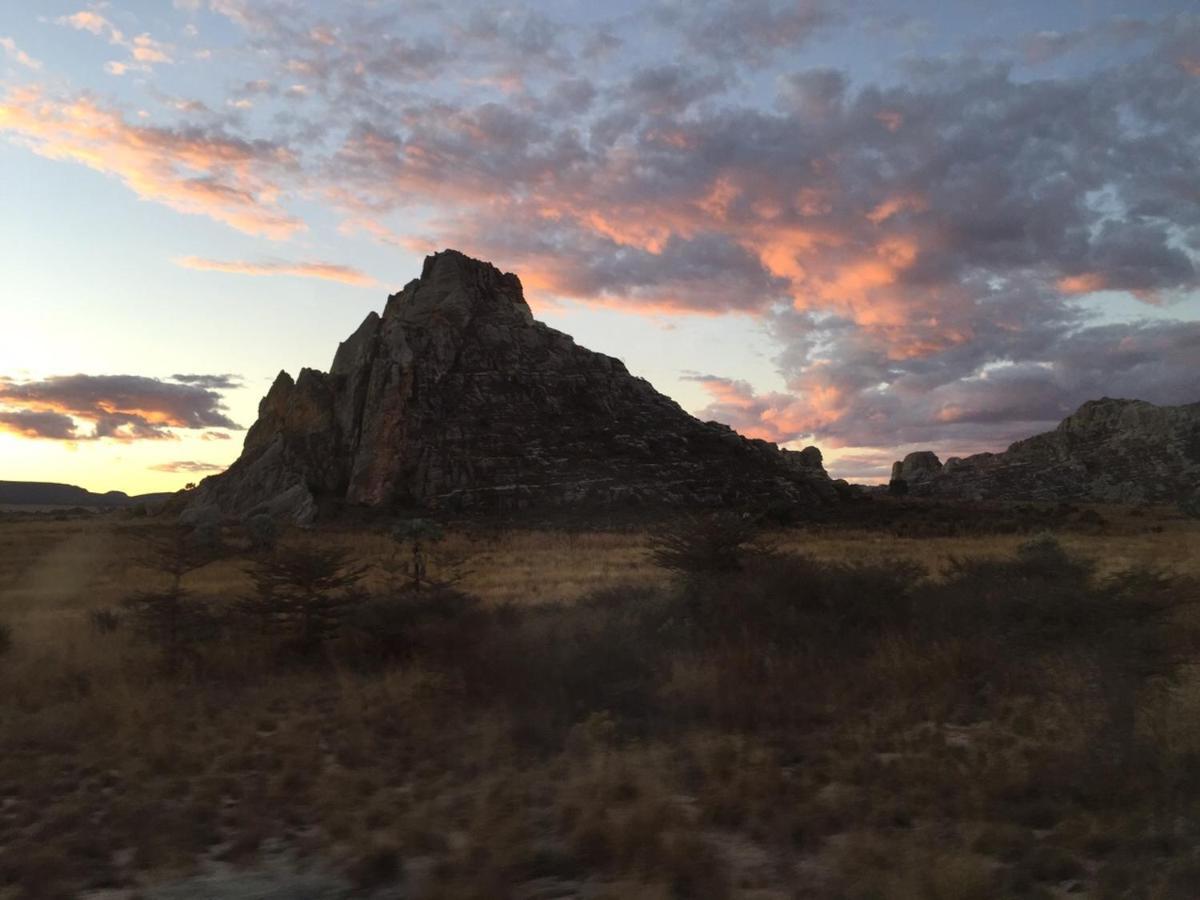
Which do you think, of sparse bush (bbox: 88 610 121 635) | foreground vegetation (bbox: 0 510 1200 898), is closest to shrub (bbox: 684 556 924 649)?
foreground vegetation (bbox: 0 510 1200 898)

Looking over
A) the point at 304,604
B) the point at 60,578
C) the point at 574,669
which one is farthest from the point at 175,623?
the point at 60,578

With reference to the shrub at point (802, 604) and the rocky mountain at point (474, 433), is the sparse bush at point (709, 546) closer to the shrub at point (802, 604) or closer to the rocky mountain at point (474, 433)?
the shrub at point (802, 604)

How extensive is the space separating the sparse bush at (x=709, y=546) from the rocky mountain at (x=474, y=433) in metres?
45.3

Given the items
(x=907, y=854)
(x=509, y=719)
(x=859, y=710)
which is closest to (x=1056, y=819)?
(x=907, y=854)

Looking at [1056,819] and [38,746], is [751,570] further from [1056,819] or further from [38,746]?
[38,746]

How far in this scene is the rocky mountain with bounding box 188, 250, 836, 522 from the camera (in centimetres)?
6838

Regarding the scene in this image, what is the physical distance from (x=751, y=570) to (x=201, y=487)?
81.9 m

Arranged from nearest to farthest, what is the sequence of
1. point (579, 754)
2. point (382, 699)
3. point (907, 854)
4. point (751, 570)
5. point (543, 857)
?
point (907, 854) < point (543, 857) < point (579, 754) < point (382, 699) < point (751, 570)

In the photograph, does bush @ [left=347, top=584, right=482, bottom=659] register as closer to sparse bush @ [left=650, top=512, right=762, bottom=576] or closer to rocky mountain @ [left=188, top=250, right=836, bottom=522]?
sparse bush @ [left=650, top=512, right=762, bottom=576]

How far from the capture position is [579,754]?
8.50 metres

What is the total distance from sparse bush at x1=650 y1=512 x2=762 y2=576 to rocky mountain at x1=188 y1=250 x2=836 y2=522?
4525cm

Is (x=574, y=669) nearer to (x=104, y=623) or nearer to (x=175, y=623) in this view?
(x=175, y=623)

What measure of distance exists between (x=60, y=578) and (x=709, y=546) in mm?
26141

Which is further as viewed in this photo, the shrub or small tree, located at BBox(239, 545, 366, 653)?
small tree, located at BBox(239, 545, 366, 653)
